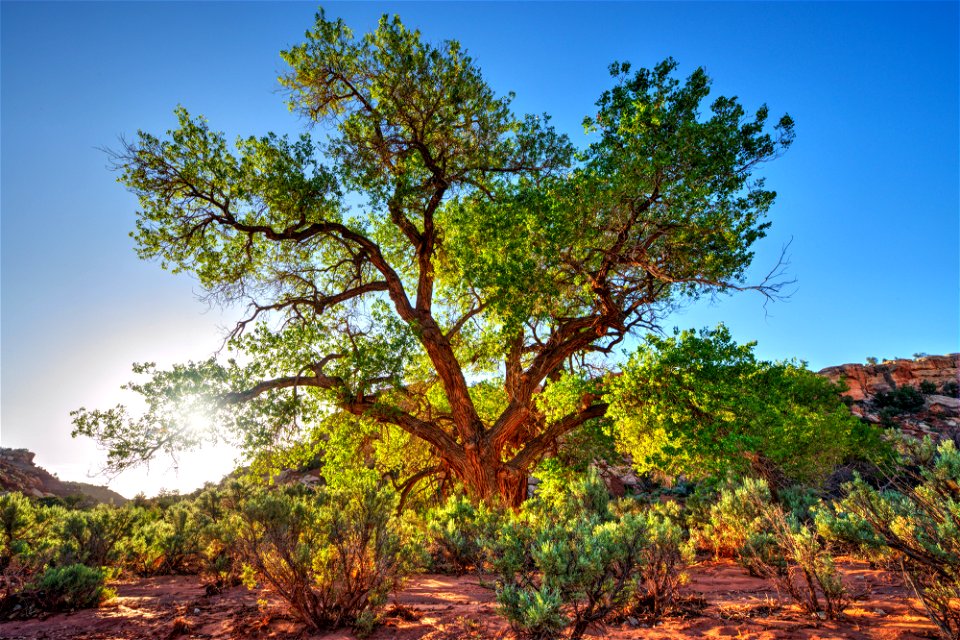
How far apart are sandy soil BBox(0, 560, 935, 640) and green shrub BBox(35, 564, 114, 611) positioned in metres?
0.24

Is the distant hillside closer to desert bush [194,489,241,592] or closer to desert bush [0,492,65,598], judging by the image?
desert bush [0,492,65,598]

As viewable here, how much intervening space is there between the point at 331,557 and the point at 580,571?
2.79 meters

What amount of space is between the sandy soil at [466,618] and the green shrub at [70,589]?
9.6 inches

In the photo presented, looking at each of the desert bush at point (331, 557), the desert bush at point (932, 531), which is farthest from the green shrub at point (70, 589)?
the desert bush at point (932, 531)

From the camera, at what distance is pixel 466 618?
4.55m

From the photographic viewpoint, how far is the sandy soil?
13.0 ft

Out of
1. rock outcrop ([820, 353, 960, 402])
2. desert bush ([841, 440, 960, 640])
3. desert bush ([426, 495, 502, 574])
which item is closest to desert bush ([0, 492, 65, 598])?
desert bush ([426, 495, 502, 574])

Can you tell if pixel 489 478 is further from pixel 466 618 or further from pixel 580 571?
pixel 580 571

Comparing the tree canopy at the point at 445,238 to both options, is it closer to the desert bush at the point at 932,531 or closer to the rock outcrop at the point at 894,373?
the desert bush at the point at 932,531

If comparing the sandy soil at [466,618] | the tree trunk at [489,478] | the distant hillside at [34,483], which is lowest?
the sandy soil at [466,618]

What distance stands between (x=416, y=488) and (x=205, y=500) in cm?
601

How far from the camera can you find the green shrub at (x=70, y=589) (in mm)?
5848

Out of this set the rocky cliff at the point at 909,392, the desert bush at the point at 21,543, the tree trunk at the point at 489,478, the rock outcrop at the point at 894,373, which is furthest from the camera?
the rock outcrop at the point at 894,373

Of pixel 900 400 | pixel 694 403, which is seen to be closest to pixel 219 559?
pixel 694 403
